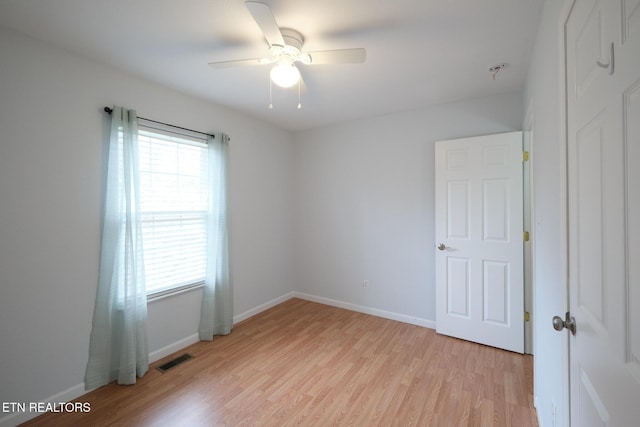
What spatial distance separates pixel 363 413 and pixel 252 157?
290 cm

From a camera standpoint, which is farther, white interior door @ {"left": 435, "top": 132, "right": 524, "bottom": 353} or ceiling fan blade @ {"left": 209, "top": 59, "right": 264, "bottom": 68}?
white interior door @ {"left": 435, "top": 132, "right": 524, "bottom": 353}

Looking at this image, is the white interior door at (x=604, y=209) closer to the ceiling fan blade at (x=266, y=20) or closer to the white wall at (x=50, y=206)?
the ceiling fan blade at (x=266, y=20)

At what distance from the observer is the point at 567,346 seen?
1.05 metres

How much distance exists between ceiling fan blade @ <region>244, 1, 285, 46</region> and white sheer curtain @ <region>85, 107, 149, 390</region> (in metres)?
1.48

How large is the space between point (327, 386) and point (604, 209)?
2.08 metres

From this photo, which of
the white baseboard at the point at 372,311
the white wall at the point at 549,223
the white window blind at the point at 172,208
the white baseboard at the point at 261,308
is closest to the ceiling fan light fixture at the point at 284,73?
the white wall at the point at 549,223

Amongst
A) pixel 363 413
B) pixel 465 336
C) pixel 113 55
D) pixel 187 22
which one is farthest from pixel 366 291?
pixel 113 55

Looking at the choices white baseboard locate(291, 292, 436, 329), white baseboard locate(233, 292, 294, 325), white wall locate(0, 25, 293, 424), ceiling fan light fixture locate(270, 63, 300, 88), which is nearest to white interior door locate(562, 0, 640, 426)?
ceiling fan light fixture locate(270, 63, 300, 88)

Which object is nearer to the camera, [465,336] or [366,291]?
[465,336]

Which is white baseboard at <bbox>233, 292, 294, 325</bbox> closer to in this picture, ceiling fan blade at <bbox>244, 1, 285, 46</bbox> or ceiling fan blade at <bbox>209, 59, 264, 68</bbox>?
ceiling fan blade at <bbox>209, 59, 264, 68</bbox>

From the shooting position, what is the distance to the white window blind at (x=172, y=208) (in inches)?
95.6

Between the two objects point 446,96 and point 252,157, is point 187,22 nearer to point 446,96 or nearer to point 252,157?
point 252,157

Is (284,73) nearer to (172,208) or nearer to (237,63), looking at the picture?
(237,63)

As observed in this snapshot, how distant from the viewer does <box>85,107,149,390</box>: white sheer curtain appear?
2.09m
